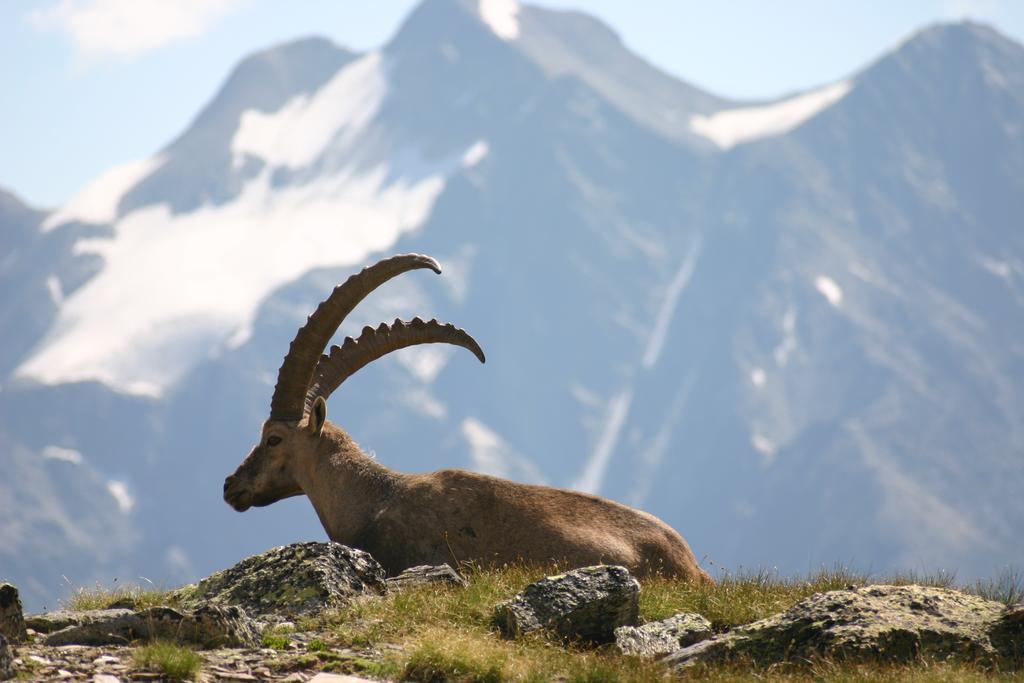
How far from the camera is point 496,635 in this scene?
11133 millimetres

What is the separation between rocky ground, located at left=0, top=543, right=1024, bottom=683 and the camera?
999cm

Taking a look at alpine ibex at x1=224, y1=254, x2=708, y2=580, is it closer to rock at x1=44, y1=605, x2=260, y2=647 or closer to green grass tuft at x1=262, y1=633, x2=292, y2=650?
green grass tuft at x1=262, y1=633, x2=292, y2=650

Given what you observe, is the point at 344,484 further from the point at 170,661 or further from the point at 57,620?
the point at 170,661

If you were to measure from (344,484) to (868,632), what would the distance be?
850 cm

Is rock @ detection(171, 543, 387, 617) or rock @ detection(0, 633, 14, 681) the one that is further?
rock @ detection(171, 543, 387, 617)

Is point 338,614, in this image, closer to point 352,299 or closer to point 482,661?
point 482,661

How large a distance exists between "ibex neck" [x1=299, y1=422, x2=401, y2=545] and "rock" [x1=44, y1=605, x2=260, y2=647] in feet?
19.1

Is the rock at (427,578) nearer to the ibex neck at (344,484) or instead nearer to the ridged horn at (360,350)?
the ibex neck at (344,484)

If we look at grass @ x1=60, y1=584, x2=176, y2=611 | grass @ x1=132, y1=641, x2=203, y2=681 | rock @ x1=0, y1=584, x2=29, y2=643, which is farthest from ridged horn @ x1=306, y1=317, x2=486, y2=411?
grass @ x1=132, y1=641, x2=203, y2=681

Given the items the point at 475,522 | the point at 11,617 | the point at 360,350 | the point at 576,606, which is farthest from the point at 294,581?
the point at 360,350

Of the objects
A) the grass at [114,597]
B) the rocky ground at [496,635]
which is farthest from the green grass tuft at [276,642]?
the grass at [114,597]

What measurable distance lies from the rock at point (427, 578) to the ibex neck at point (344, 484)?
3.22m

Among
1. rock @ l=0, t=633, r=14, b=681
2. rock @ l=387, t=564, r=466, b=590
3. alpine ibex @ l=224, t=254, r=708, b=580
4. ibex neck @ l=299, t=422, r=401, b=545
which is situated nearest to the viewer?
rock @ l=0, t=633, r=14, b=681

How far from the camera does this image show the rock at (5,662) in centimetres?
923
